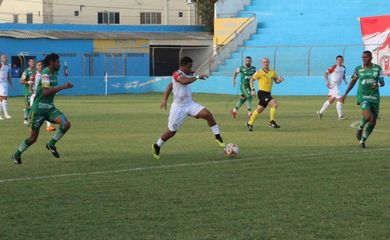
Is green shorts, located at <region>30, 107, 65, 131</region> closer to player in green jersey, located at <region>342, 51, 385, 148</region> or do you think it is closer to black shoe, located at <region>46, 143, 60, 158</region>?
Answer: black shoe, located at <region>46, 143, 60, 158</region>

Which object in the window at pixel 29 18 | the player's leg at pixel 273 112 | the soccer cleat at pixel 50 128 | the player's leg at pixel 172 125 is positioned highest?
the window at pixel 29 18

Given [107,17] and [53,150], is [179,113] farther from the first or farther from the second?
[107,17]

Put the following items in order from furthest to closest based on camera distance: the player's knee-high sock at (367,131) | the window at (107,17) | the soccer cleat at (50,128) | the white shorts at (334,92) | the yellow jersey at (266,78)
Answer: the window at (107,17) → the white shorts at (334,92) → the yellow jersey at (266,78) → the soccer cleat at (50,128) → the player's knee-high sock at (367,131)

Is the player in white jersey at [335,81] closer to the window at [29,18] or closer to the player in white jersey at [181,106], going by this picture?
the player in white jersey at [181,106]

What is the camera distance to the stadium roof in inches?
2413

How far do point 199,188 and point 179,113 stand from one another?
4164 millimetres

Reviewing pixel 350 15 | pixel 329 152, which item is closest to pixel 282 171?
pixel 329 152

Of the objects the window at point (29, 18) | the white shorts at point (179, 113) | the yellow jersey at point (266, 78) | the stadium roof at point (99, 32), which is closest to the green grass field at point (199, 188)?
the white shorts at point (179, 113)

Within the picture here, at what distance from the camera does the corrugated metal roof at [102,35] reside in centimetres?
5967

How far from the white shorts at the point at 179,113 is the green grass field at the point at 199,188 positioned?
2.04ft

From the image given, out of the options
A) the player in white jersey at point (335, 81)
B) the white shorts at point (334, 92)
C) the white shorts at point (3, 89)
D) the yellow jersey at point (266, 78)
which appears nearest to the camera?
the yellow jersey at point (266, 78)

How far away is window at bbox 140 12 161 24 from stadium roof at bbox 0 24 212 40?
10.3 meters

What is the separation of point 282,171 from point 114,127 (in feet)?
36.8

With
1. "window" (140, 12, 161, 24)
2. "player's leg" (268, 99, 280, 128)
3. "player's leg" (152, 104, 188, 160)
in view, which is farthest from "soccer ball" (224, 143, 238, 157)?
"window" (140, 12, 161, 24)
